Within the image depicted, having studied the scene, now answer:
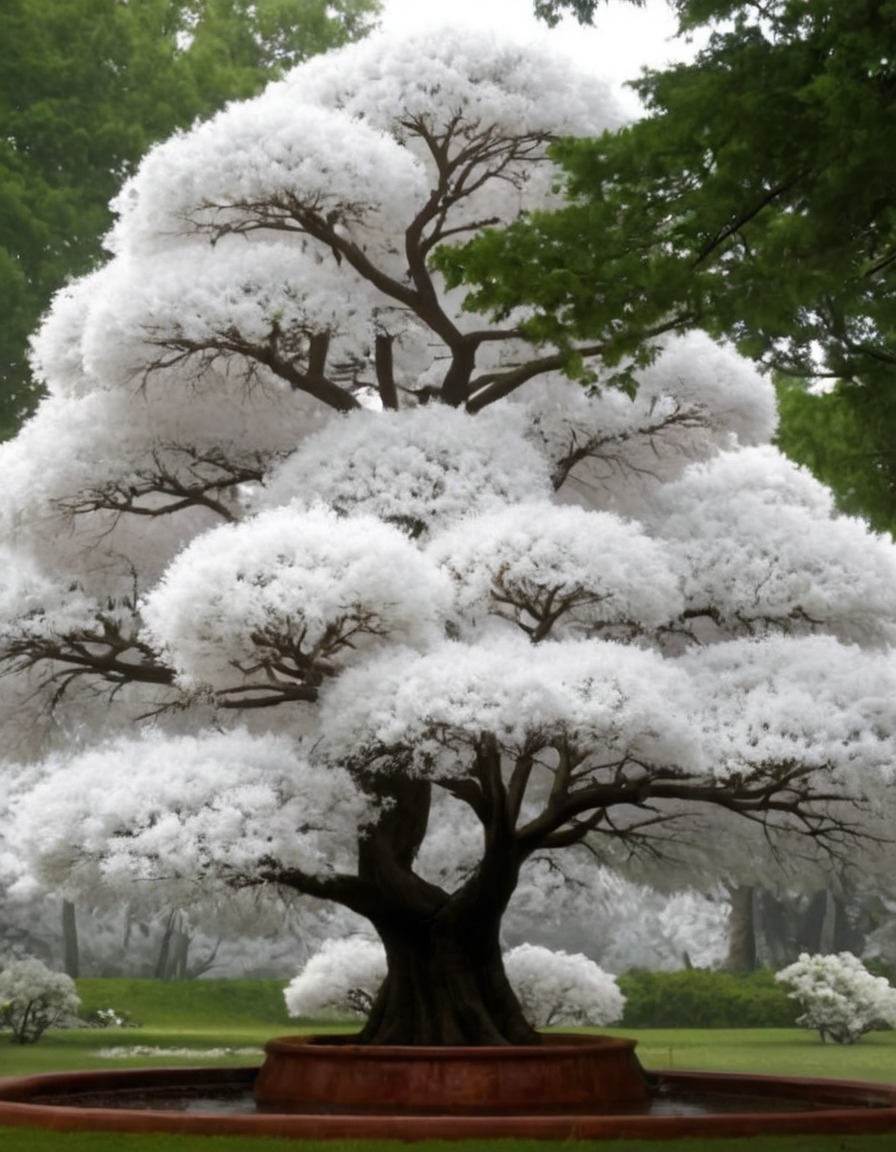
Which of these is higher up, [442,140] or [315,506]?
[442,140]

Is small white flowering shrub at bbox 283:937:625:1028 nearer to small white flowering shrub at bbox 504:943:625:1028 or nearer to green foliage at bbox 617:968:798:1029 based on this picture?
small white flowering shrub at bbox 504:943:625:1028

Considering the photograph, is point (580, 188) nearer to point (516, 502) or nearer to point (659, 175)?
point (659, 175)

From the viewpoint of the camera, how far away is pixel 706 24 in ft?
27.1

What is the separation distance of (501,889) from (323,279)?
4.57 metres

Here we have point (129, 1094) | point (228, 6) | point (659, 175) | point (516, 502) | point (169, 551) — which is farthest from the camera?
point (228, 6)

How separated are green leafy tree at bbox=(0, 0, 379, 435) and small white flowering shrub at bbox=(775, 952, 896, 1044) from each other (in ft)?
40.0

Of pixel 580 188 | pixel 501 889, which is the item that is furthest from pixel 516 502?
pixel 580 188

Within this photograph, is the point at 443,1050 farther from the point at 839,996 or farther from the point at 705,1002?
the point at 705,1002

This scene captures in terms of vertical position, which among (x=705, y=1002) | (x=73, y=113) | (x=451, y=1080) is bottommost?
(x=451, y=1080)

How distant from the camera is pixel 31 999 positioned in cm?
2036

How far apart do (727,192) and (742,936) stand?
26263 millimetres

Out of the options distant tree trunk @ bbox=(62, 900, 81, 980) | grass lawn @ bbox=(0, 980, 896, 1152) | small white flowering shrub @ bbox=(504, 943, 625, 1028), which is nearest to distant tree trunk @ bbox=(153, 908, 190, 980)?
distant tree trunk @ bbox=(62, 900, 81, 980)

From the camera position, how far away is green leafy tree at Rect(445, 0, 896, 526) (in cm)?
737

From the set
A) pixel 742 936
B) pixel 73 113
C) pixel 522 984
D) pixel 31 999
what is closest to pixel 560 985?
pixel 522 984
